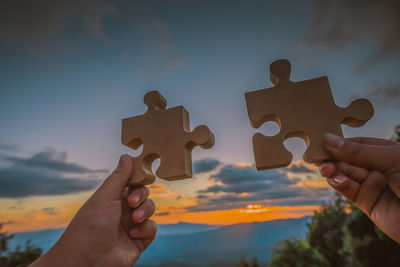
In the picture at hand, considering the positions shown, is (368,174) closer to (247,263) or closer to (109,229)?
(109,229)

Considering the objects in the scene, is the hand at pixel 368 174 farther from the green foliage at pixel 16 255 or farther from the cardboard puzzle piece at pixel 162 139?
the green foliage at pixel 16 255

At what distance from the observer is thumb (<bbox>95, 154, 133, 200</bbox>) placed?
203 centimetres

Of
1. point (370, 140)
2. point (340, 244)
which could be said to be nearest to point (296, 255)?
point (340, 244)

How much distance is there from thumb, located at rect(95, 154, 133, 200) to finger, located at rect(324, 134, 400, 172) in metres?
1.59

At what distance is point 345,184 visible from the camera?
173cm

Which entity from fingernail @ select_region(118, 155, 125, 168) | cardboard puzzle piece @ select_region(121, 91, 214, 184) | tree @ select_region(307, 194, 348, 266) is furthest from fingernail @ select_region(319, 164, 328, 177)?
tree @ select_region(307, 194, 348, 266)

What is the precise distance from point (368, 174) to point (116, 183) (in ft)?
6.33

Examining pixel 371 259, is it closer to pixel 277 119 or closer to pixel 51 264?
pixel 277 119

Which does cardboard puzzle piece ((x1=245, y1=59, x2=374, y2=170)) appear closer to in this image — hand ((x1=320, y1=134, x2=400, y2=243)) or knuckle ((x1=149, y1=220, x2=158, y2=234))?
hand ((x1=320, y1=134, x2=400, y2=243))

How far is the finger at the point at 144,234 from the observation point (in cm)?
220

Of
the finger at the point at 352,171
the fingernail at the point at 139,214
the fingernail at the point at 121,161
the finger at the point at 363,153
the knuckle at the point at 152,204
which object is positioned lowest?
the fingernail at the point at 139,214

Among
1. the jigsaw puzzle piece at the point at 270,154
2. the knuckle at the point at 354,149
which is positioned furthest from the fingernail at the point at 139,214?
the knuckle at the point at 354,149

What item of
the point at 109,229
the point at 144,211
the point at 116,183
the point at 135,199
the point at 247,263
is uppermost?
the point at 116,183

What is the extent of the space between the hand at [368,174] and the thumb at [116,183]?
5.07 feet
